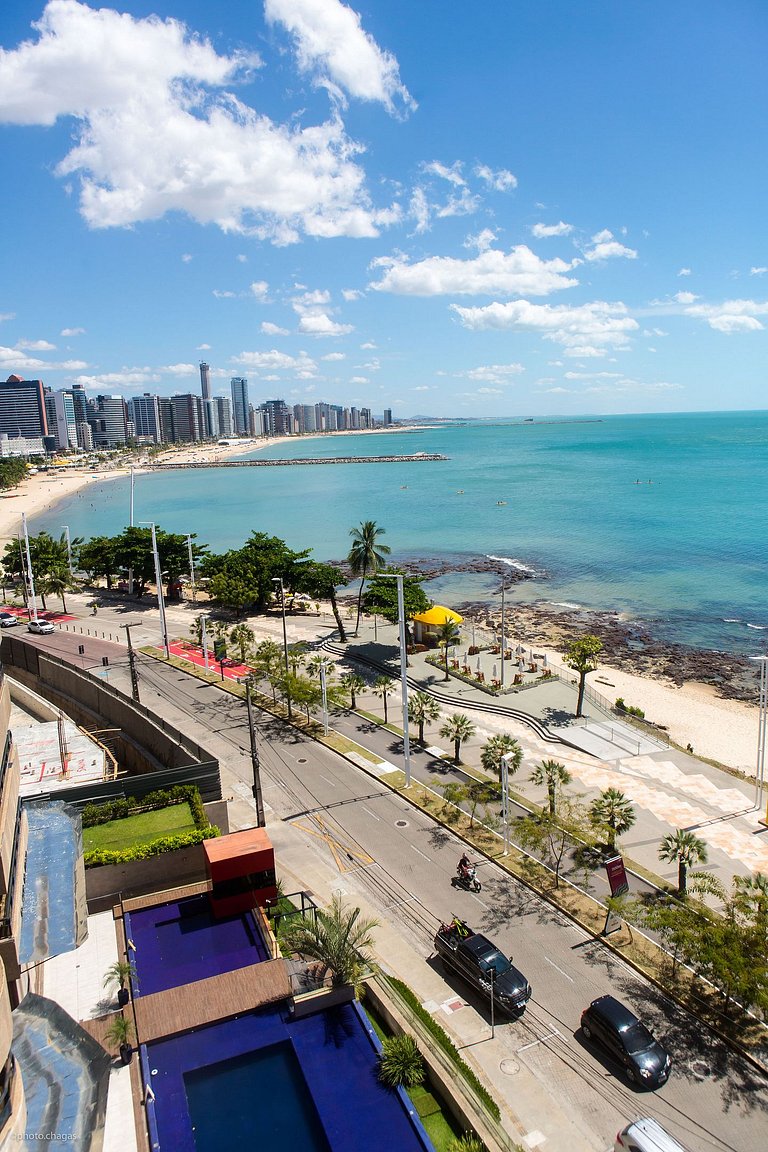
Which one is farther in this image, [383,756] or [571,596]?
[571,596]

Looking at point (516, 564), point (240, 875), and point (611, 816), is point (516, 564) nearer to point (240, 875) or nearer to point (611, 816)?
point (611, 816)

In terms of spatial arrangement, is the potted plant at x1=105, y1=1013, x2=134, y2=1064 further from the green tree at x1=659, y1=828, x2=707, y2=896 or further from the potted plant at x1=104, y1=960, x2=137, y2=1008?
the green tree at x1=659, y1=828, x2=707, y2=896

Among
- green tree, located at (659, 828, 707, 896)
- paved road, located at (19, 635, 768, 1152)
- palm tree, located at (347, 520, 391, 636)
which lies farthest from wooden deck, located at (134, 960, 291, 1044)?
palm tree, located at (347, 520, 391, 636)

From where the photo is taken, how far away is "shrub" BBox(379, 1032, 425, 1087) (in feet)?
56.9

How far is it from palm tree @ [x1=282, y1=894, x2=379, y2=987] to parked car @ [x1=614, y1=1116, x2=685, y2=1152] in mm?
7754

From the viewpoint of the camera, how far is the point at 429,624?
193 feet

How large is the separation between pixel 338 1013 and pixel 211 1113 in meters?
4.04

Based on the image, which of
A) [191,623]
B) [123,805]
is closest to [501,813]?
[123,805]

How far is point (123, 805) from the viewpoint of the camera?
28.8 meters

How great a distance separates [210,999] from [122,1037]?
239cm

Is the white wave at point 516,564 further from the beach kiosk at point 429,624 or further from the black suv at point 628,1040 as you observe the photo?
the black suv at point 628,1040

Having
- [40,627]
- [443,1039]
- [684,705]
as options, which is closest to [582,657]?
[684,705]

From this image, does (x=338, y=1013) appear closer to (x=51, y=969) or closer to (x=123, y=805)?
(x=51, y=969)

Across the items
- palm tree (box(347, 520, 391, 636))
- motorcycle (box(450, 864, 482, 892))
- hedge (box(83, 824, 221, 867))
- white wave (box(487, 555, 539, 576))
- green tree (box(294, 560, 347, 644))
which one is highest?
palm tree (box(347, 520, 391, 636))
